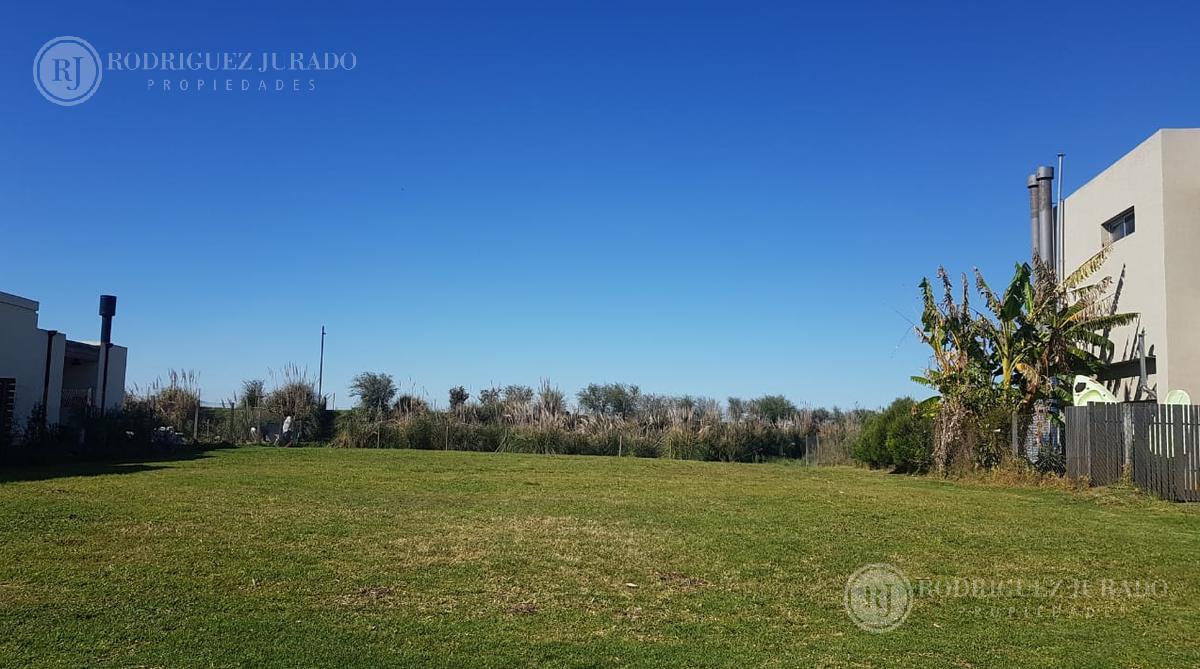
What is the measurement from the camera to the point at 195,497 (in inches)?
489

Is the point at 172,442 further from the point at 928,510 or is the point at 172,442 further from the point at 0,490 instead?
the point at 928,510

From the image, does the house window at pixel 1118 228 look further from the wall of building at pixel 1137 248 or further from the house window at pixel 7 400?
the house window at pixel 7 400

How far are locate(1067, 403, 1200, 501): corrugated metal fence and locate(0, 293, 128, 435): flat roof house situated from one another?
22.0m

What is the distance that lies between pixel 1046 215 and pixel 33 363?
28.0 m

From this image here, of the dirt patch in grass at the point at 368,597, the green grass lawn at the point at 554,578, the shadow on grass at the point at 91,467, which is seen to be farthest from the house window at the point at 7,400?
the dirt patch in grass at the point at 368,597

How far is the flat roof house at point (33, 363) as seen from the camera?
70.4 feet

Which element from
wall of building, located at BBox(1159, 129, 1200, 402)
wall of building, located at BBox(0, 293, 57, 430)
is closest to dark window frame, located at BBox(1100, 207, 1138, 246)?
wall of building, located at BBox(1159, 129, 1200, 402)

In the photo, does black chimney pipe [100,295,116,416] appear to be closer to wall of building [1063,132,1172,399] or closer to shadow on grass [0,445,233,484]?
shadow on grass [0,445,233,484]

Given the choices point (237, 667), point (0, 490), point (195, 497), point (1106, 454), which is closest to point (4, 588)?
point (237, 667)

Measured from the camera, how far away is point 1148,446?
50.3ft

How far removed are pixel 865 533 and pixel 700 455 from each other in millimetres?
21579

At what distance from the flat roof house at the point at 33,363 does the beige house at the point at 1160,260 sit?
2499cm

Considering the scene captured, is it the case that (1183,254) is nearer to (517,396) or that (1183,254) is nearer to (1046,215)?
(1046,215)

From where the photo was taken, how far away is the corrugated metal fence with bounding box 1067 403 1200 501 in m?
14.9
